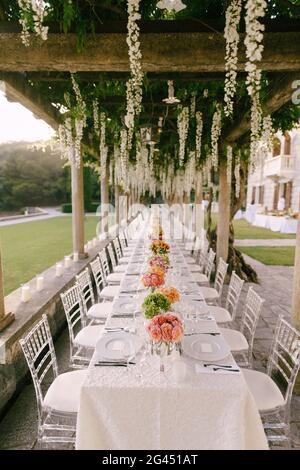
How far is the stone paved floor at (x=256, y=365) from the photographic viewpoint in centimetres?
229

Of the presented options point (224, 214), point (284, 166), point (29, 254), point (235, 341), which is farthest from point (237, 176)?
point (284, 166)

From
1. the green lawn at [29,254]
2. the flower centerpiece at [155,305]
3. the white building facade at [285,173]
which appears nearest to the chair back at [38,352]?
the flower centerpiece at [155,305]

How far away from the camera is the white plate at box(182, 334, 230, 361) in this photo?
2.09m

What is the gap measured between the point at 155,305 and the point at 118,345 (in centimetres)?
37

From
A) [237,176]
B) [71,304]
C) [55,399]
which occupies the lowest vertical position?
[55,399]

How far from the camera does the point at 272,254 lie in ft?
30.0

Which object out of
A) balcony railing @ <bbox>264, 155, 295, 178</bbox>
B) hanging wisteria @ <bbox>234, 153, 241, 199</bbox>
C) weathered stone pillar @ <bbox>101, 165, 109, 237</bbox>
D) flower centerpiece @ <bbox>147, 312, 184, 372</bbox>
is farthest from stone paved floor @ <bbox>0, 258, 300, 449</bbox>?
balcony railing @ <bbox>264, 155, 295, 178</bbox>

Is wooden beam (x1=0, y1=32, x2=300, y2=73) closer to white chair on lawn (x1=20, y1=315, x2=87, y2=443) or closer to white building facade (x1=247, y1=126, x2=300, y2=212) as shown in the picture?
white chair on lawn (x1=20, y1=315, x2=87, y2=443)

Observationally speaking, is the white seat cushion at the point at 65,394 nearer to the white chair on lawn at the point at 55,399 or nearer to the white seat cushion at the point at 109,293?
the white chair on lawn at the point at 55,399

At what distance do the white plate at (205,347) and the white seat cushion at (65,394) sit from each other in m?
0.73

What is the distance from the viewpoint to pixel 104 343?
2268 millimetres

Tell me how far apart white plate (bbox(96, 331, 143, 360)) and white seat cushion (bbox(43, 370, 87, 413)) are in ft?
0.79

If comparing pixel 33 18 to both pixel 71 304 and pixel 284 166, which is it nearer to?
pixel 71 304

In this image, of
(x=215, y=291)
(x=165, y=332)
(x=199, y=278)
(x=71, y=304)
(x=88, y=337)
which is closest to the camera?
(x=165, y=332)
